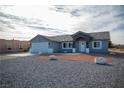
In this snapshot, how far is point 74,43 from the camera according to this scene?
37.2 feet

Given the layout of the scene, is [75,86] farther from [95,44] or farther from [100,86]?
[95,44]

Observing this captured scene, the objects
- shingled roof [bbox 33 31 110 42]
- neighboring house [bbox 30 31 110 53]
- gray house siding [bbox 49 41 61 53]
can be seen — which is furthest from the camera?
gray house siding [bbox 49 41 61 53]

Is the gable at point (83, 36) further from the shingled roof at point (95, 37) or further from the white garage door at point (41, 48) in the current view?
the white garage door at point (41, 48)

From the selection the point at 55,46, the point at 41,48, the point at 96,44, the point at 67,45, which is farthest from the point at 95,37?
the point at 41,48

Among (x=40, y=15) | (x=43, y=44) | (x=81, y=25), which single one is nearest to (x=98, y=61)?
(x=81, y=25)

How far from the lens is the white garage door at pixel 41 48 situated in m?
11.2

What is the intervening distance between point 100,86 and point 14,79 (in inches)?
89.6

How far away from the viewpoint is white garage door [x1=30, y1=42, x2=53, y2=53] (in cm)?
1117

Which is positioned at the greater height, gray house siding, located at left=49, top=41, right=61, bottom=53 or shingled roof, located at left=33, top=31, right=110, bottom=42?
shingled roof, located at left=33, top=31, right=110, bottom=42

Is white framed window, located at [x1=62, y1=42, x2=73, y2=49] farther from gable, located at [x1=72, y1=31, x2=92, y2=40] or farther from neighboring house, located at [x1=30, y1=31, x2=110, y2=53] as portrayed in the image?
gable, located at [x1=72, y1=31, x2=92, y2=40]

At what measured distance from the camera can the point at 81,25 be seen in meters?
6.25

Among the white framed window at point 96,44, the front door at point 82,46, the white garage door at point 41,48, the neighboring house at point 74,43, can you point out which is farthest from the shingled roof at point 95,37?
the front door at point 82,46

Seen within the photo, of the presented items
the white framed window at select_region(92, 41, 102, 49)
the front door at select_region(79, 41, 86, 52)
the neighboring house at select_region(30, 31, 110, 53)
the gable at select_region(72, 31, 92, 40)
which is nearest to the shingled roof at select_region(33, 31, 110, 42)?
the neighboring house at select_region(30, 31, 110, 53)

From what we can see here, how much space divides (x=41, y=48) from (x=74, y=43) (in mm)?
2899
